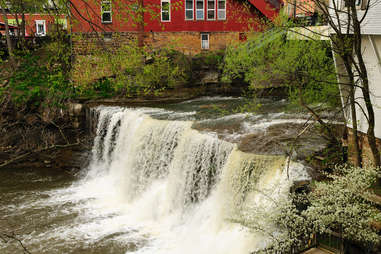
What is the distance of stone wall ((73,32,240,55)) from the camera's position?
22.3m

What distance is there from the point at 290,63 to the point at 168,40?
1197 centimetres

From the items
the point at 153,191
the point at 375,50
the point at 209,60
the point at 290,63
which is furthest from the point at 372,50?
the point at 209,60

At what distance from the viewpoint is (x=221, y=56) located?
881 inches

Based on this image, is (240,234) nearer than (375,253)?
No

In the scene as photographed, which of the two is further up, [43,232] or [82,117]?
[82,117]

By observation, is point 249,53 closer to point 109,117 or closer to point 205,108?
point 205,108

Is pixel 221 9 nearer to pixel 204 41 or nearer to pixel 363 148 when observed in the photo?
pixel 204 41

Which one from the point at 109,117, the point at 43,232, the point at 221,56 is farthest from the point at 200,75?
the point at 43,232

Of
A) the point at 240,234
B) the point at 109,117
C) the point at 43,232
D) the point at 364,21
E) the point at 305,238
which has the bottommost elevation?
the point at 43,232

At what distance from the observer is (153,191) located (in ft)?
42.7

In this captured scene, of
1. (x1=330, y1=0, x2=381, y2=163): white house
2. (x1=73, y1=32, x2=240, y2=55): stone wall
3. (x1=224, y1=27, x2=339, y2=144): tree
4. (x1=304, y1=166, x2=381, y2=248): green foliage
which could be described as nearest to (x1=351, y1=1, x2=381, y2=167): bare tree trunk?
(x1=330, y1=0, x2=381, y2=163): white house

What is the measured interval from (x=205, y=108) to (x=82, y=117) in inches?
230

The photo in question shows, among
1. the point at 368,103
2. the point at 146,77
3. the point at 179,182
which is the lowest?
the point at 179,182

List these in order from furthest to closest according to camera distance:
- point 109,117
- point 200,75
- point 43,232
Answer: point 200,75, point 109,117, point 43,232
